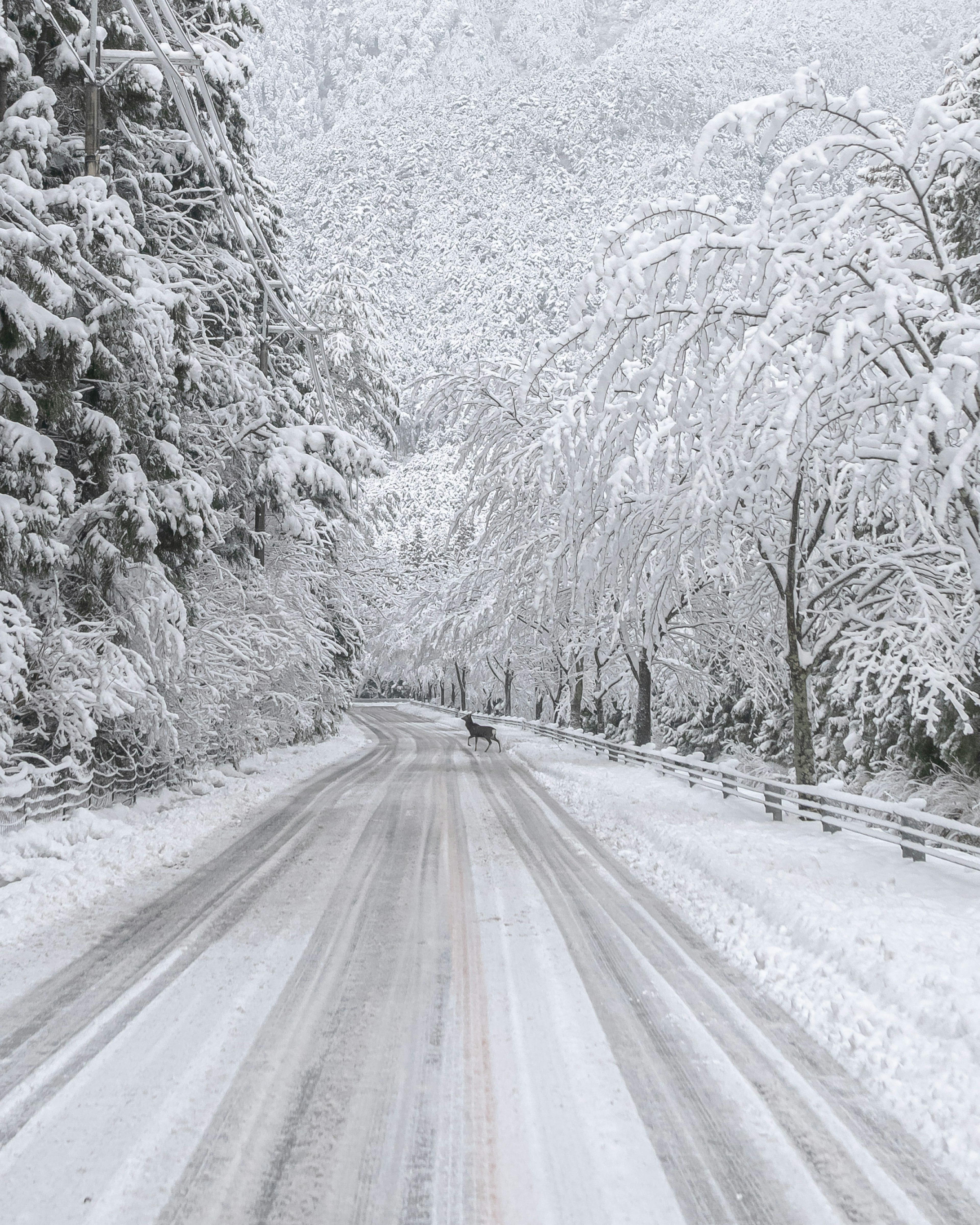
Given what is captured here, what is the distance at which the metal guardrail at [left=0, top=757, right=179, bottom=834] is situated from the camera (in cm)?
962

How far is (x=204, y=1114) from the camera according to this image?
3.88 m

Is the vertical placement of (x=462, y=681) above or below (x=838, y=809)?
above

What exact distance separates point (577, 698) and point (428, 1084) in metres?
29.1

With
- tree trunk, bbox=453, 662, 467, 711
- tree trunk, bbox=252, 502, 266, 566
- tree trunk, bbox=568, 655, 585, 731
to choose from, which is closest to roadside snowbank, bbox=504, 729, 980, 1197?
tree trunk, bbox=252, 502, 266, 566

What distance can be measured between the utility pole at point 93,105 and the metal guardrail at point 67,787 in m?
7.91

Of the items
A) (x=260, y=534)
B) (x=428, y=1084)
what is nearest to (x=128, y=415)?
(x=260, y=534)

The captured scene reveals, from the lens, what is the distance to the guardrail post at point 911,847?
8773mm

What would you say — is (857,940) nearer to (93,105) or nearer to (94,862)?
(94,862)

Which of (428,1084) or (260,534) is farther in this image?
(260,534)

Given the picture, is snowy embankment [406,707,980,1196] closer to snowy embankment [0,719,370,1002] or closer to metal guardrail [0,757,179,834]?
snowy embankment [0,719,370,1002]

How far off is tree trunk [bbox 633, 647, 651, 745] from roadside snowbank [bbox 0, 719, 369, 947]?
36.3 feet

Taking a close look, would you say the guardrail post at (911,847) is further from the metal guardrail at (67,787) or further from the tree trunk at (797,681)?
the metal guardrail at (67,787)

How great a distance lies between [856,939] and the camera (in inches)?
245

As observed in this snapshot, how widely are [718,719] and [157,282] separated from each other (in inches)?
1171
